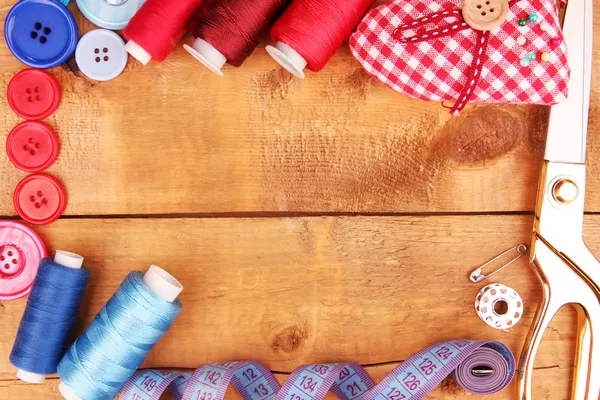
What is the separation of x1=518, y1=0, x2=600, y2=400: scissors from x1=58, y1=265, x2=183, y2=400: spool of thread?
29.1 inches

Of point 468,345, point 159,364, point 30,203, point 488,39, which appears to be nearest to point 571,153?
point 488,39

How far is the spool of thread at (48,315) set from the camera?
1147mm

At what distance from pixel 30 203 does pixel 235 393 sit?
0.59m

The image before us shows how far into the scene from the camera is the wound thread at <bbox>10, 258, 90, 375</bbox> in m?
1.15

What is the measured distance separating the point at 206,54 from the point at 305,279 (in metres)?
0.51

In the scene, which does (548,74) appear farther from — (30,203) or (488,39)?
(30,203)

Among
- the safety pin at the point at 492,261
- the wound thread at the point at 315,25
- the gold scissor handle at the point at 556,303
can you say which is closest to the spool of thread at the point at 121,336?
the wound thread at the point at 315,25

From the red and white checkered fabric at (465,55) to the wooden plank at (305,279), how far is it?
282mm

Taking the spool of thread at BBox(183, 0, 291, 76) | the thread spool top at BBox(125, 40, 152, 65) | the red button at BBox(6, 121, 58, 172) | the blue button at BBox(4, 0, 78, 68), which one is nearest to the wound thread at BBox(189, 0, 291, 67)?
the spool of thread at BBox(183, 0, 291, 76)

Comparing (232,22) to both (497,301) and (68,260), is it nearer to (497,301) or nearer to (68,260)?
(68,260)

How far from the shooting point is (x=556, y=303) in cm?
121

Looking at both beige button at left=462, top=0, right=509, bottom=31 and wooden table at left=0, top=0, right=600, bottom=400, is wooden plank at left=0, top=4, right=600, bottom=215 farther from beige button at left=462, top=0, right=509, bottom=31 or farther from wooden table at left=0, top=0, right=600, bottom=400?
beige button at left=462, top=0, right=509, bottom=31

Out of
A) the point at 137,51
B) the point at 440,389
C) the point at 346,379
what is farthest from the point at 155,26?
the point at 440,389

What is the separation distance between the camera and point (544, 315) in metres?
1.20
